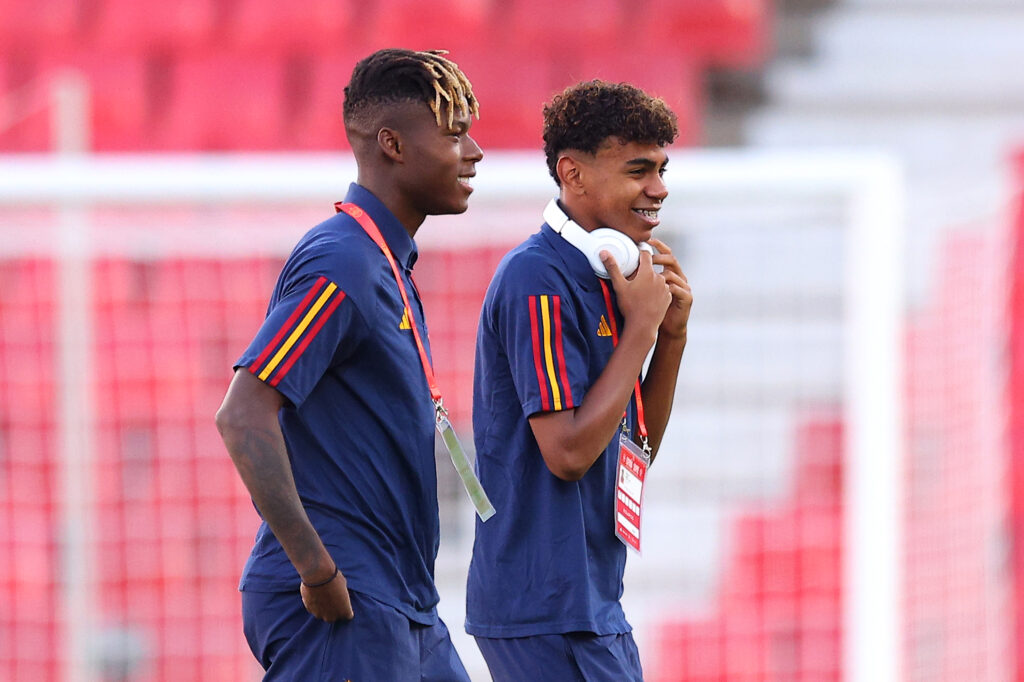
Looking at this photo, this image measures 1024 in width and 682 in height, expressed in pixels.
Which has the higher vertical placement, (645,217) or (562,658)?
(645,217)

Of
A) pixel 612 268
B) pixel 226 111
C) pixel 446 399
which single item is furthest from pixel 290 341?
pixel 226 111

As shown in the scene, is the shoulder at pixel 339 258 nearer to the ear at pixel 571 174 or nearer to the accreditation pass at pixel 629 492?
the ear at pixel 571 174

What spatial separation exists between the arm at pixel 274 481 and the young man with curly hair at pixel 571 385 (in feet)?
0.99

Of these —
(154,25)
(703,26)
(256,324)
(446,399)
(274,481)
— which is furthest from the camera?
(154,25)

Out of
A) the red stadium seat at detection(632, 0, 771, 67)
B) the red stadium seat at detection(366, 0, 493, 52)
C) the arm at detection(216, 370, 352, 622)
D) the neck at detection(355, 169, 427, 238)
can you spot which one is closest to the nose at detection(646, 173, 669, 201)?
the neck at detection(355, 169, 427, 238)

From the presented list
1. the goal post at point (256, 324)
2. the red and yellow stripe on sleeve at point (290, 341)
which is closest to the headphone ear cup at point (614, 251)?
the red and yellow stripe on sleeve at point (290, 341)

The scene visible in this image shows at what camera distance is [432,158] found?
210 centimetres

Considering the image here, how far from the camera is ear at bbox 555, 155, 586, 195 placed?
7.18 feet

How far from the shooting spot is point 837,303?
4125 millimetres

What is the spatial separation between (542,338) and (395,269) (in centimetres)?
24

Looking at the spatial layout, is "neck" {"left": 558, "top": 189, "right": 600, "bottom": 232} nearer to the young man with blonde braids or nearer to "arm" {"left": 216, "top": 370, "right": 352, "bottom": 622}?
the young man with blonde braids

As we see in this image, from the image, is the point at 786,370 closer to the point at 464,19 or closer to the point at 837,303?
the point at 837,303

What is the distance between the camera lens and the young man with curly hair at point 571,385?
2.06 meters

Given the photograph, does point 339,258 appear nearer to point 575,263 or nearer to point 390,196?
point 390,196
